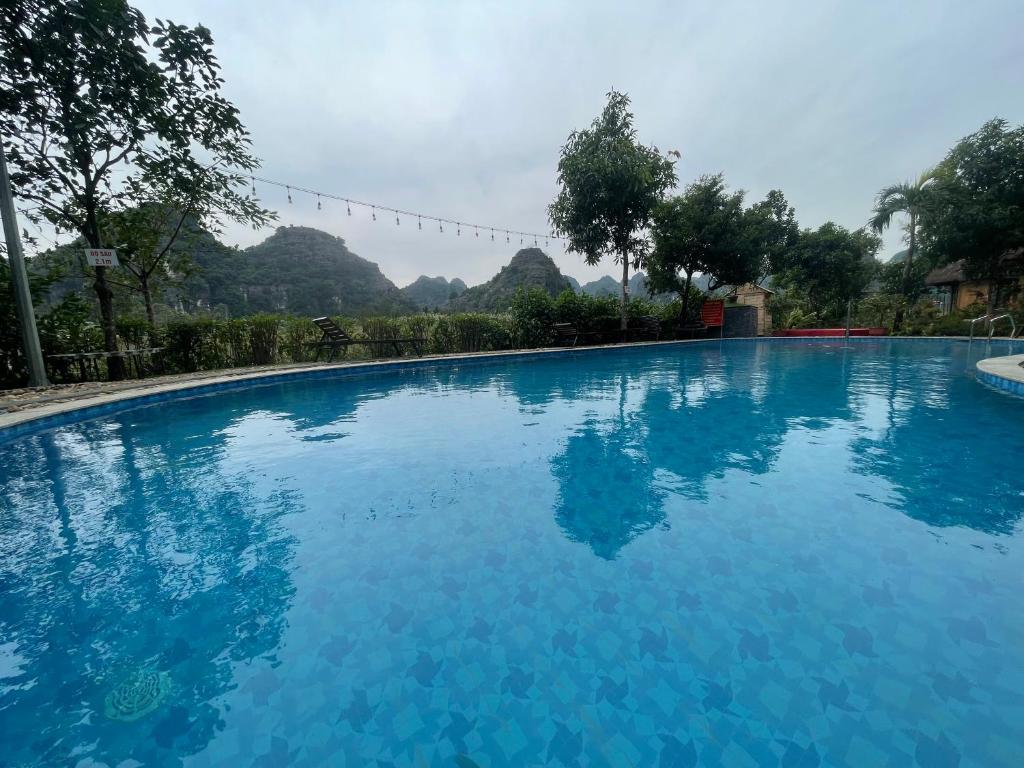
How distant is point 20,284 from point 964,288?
35.3 meters

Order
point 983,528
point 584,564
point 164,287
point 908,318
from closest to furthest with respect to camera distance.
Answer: point 584,564 < point 983,528 < point 164,287 < point 908,318

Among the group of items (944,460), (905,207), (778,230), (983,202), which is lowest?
(944,460)

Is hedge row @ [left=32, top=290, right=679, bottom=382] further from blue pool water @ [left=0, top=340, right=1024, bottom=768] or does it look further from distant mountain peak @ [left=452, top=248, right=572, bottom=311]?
distant mountain peak @ [left=452, top=248, right=572, bottom=311]

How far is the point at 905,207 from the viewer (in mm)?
19422

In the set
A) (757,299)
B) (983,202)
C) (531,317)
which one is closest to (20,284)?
(531,317)

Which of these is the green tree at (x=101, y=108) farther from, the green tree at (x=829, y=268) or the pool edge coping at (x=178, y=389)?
the green tree at (x=829, y=268)

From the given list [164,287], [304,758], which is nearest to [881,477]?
[304,758]

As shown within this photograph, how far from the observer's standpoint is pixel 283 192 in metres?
13.0

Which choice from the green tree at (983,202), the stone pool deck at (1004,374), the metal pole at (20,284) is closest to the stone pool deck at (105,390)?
the metal pole at (20,284)

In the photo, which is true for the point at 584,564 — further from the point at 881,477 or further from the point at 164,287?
the point at 164,287

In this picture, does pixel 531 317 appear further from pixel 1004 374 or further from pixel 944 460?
pixel 944 460

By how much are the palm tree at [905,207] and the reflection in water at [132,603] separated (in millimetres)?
26801

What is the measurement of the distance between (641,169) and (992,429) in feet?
43.0

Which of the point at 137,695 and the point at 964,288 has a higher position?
the point at 964,288
